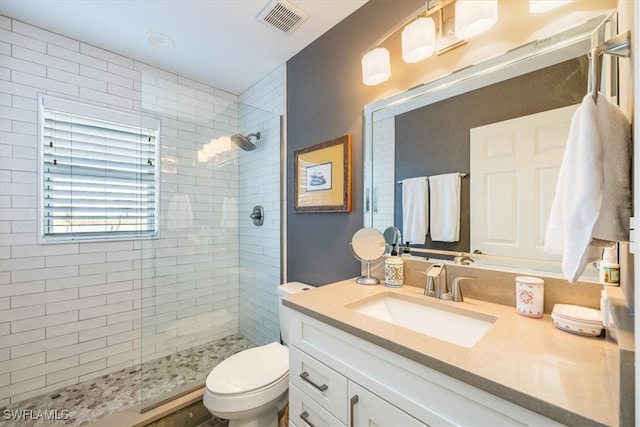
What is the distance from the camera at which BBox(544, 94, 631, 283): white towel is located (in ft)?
1.67

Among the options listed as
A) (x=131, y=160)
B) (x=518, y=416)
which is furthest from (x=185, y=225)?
(x=518, y=416)

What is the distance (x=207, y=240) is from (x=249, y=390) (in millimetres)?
1349

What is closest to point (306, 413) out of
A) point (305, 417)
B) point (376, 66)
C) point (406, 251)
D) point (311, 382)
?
point (305, 417)

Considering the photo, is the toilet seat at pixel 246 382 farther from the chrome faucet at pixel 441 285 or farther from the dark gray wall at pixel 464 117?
the dark gray wall at pixel 464 117

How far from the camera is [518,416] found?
Answer: 1.69ft

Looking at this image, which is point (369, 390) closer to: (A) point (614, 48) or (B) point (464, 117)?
(A) point (614, 48)

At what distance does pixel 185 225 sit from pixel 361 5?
1.97 metres

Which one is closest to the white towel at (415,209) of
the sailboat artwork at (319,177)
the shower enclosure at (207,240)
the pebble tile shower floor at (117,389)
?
the sailboat artwork at (319,177)

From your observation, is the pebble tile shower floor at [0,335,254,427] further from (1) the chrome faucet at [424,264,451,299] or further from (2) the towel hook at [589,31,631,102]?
(2) the towel hook at [589,31,631,102]

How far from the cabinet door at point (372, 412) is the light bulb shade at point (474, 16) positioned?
1.34 m

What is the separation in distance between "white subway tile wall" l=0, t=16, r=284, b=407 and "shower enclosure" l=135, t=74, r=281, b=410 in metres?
0.01

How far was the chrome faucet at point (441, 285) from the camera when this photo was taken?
3.47 ft

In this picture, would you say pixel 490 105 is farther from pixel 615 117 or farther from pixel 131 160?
pixel 131 160

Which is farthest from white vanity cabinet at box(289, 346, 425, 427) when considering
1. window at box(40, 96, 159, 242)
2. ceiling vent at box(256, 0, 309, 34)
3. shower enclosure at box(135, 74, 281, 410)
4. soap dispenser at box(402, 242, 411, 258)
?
ceiling vent at box(256, 0, 309, 34)
